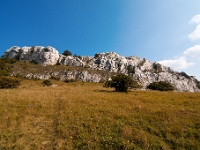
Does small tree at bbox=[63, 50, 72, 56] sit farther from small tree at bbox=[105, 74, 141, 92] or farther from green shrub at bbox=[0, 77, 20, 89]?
small tree at bbox=[105, 74, 141, 92]

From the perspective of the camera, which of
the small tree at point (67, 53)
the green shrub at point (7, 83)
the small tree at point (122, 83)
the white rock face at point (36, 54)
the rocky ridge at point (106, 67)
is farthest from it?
the small tree at point (67, 53)

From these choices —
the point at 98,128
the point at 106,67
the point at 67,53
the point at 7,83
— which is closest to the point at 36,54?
the point at 67,53

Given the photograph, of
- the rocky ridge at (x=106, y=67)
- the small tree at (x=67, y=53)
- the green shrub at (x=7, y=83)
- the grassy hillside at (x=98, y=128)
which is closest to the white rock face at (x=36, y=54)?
the rocky ridge at (x=106, y=67)

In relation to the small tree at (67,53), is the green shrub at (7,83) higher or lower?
lower

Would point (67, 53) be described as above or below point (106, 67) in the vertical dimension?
above

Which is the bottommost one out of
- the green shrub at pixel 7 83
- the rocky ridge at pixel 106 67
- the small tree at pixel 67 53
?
the green shrub at pixel 7 83

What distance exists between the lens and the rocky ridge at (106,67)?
11600 cm

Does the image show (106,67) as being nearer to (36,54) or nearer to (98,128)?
(36,54)

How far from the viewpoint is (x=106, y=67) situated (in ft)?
504

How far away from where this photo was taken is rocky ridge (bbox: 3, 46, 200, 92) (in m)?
116

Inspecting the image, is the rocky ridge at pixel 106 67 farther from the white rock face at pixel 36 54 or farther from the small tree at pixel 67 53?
the small tree at pixel 67 53

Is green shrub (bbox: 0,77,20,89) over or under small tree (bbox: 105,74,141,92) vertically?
under

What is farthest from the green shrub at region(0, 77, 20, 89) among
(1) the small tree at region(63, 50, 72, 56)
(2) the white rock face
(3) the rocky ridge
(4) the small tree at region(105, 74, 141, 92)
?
(1) the small tree at region(63, 50, 72, 56)

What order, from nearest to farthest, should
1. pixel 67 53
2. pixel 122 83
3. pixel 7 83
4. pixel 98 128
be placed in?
pixel 98 128, pixel 122 83, pixel 7 83, pixel 67 53
